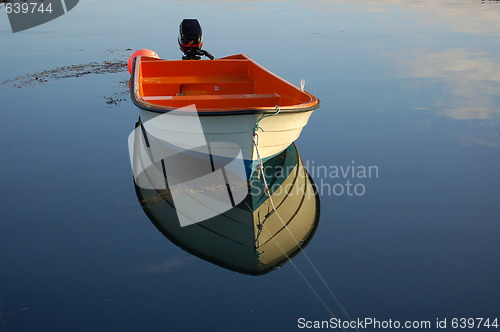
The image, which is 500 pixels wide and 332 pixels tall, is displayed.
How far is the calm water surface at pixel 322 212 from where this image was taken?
374 cm

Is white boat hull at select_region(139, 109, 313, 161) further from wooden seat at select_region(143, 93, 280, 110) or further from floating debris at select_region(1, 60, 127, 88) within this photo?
floating debris at select_region(1, 60, 127, 88)

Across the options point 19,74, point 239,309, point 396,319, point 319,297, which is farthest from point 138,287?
point 19,74

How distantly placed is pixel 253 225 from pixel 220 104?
7.20 feet

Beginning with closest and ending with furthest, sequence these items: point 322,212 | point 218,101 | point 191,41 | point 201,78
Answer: point 322,212 < point 218,101 < point 201,78 < point 191,41

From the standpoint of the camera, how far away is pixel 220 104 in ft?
21.7

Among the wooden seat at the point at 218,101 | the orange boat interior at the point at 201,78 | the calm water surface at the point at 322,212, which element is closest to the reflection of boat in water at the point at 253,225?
the calm water surface at the point at 322,212

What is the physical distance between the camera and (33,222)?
4945mm

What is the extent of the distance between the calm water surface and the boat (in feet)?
2.38

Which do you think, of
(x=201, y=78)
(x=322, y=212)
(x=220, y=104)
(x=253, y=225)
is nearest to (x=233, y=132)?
(x=253, y=225)

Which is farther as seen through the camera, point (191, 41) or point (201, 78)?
point (191, 41)

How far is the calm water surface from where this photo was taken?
12.3ft

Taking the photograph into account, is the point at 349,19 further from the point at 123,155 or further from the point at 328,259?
the point at 328,259

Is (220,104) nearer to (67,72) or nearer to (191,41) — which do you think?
(191,41)

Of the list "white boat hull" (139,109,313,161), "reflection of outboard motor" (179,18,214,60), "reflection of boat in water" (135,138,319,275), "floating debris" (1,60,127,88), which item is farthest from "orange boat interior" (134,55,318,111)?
"floating debris" (1,60,127,88)
